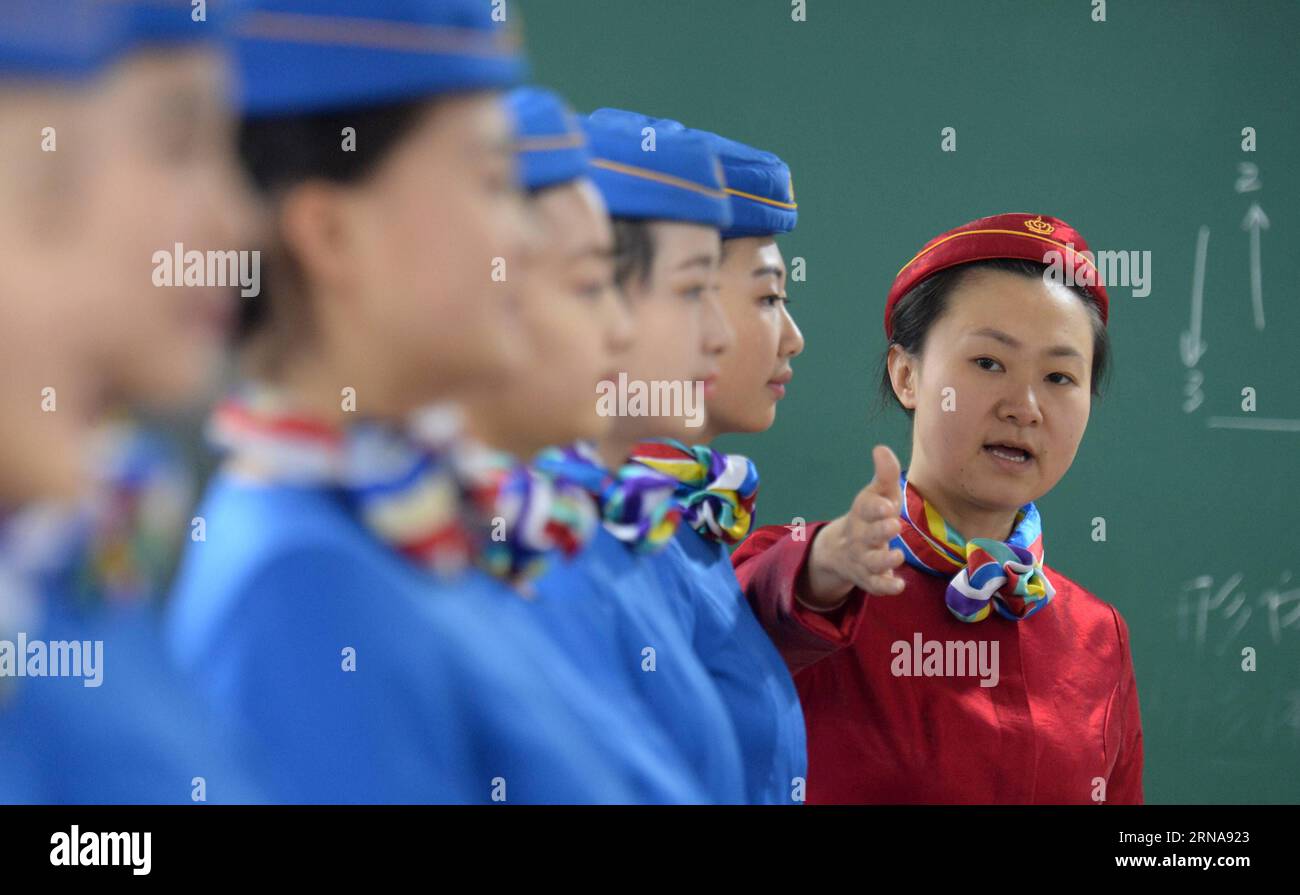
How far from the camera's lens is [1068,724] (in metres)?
1.74

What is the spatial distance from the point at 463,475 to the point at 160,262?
0.72 ft

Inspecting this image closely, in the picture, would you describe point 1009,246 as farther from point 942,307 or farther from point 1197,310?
point 1197,310

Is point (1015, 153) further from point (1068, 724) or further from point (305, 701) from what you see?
point (305, 701)

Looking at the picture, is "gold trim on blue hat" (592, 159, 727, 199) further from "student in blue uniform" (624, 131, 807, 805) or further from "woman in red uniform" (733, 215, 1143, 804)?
"woman in red uniform" (733, 215, 1143, 804)

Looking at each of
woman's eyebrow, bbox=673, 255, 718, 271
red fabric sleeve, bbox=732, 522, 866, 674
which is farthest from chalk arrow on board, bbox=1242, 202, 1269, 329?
woman's eyebrow, bbox=673, 255, 718, 271

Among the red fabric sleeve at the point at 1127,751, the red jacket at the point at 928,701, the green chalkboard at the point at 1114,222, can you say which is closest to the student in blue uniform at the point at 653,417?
the red jacket at the point at 928,701

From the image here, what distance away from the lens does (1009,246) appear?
1.77 m

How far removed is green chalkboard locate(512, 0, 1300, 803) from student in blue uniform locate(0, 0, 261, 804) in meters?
1.41

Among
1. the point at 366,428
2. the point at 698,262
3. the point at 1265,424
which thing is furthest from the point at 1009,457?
the point at 366,428

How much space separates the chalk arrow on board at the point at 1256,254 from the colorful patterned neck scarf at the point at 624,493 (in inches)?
57.3

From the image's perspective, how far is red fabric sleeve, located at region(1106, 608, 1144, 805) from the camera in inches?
71.1

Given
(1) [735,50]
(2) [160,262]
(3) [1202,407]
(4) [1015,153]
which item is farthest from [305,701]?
(3) [1202,407]

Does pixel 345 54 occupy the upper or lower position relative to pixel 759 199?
lower

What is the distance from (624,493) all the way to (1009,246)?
70cm
